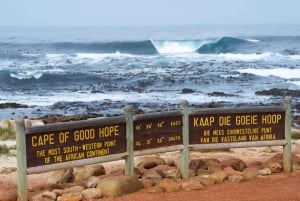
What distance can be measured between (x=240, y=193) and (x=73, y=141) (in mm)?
2222

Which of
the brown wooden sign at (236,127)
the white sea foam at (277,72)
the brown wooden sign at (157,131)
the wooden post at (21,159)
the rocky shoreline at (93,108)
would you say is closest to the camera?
the wooden post at (21,159)

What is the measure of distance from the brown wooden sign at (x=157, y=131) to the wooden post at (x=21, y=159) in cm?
170

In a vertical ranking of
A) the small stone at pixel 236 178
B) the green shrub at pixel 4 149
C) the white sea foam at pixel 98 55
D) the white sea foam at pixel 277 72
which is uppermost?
the small stone at pixel 236 178

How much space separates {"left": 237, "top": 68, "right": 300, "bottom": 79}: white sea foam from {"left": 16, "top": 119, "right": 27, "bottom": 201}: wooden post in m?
31.5

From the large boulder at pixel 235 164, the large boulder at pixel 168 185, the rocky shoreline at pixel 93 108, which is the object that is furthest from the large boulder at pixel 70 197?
the rocky shoreline at pixel 93 108

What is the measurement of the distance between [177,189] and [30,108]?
18.0 meters

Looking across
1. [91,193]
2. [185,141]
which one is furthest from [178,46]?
[91,193]

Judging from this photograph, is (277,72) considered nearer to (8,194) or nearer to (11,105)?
(11,105)

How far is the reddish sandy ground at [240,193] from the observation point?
8.21m

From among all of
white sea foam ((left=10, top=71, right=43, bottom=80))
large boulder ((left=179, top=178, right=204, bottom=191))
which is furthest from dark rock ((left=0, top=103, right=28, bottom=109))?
large boulder ((left=179, top=178, right=204, bottom=191))

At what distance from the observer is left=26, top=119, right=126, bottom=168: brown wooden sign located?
26.3 ft

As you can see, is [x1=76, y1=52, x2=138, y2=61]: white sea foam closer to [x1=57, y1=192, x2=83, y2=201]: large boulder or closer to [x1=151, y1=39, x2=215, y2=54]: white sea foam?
[x1=151, y1=39, x2=215, y2=54]: white sea foam

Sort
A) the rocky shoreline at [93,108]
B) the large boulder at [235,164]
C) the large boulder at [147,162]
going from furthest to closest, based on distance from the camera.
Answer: the rocky shoreline at [93,108], the large boulder at [147,162], the large boulder at [235,164]

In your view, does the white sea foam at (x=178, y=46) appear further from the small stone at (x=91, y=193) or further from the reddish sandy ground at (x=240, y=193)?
the small stone at (x=91, y=193)
